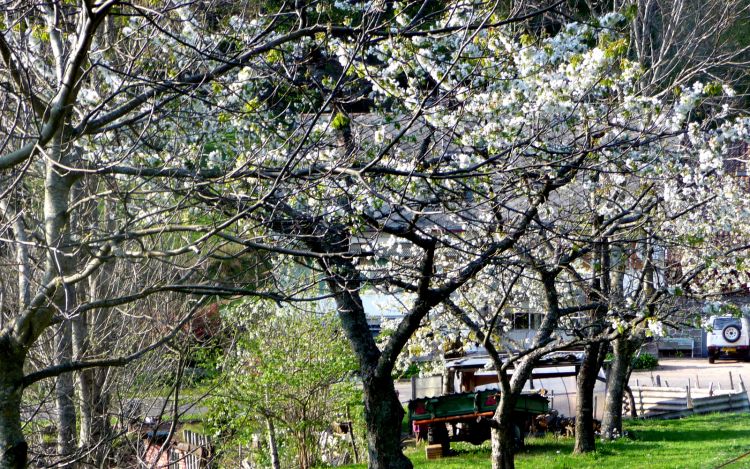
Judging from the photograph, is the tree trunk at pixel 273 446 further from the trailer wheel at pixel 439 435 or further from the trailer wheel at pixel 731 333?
the trailer wheel at pixel 731 333

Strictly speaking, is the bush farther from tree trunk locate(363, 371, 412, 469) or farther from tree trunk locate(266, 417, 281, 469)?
tree trunk locate(363, 371, 412, 469)

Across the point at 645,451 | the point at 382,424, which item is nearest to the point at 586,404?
the point at 645,451

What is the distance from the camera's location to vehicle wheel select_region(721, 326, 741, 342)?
33.6 metres

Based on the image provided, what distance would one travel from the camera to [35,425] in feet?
29.9

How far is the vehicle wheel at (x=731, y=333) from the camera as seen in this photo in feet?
110

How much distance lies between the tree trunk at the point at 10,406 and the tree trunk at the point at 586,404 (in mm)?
11897

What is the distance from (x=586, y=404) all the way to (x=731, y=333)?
20.2 m

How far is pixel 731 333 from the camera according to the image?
1331 inches

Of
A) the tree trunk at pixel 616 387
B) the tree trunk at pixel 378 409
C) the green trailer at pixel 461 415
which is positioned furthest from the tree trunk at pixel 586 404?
the tree trunk at pixel 378 409

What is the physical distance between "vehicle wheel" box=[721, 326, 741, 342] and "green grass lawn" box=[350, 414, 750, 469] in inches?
569

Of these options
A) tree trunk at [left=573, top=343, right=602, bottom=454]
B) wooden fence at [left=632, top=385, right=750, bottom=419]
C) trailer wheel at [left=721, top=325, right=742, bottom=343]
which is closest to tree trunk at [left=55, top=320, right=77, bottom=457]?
tree trunk at [left=573, top=343, right=602, bottom=454]

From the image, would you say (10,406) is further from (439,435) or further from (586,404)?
(586,404)

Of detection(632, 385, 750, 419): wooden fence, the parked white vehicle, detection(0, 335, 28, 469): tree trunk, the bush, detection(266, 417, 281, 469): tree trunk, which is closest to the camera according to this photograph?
detection(0, 335, 28, 469): tree trunk

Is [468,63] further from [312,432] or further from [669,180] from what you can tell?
[312,432]
